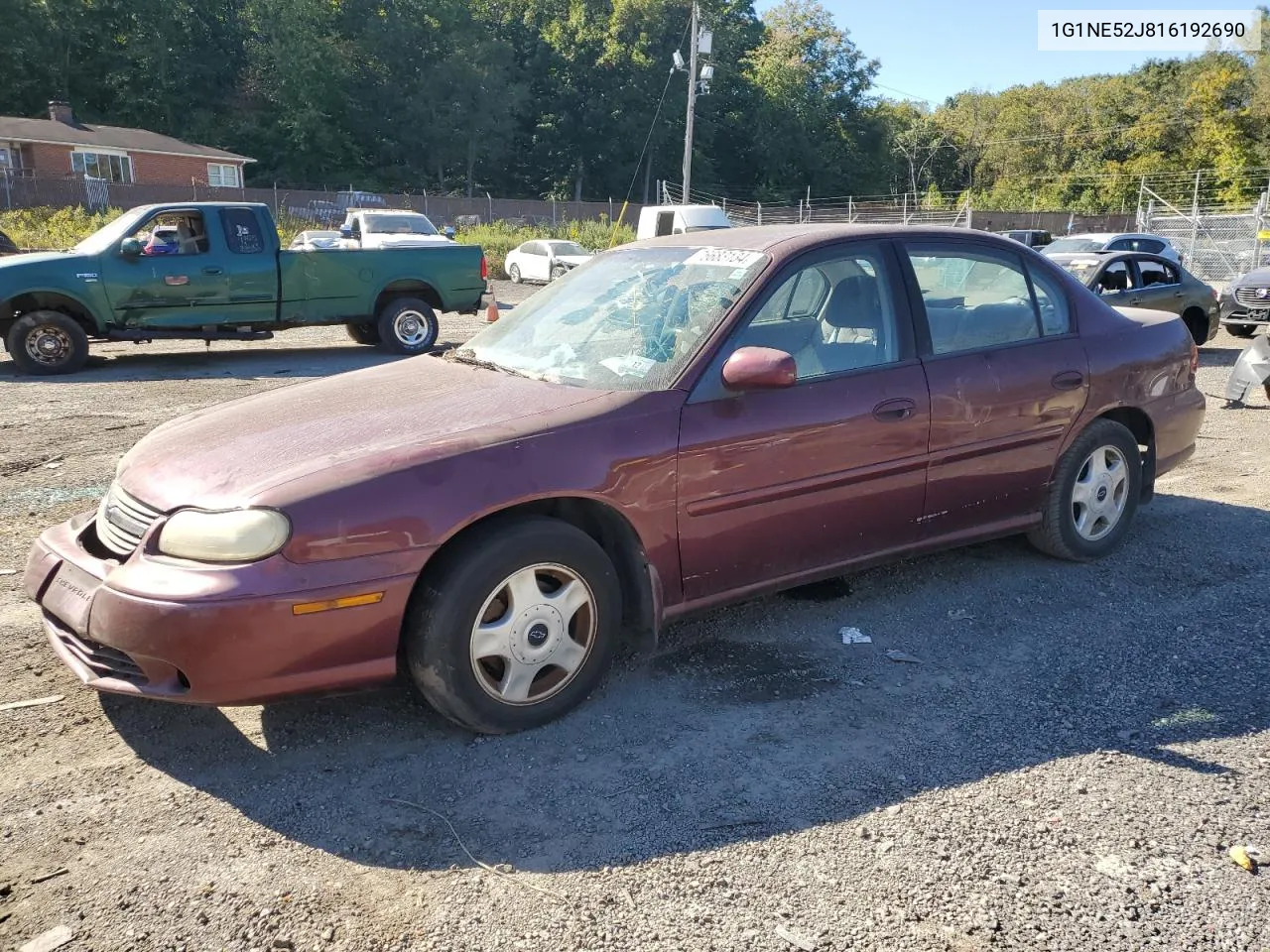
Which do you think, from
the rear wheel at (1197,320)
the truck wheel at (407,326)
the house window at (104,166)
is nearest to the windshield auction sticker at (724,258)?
the truck wheel at (407,326)

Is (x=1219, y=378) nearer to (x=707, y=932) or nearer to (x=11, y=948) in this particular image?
(x=707, y=932)

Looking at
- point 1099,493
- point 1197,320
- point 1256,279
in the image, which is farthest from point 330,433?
point 1256,279

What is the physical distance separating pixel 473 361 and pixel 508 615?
1420 mm

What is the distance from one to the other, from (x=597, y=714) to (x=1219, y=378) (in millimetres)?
10448

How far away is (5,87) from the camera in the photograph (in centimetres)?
4925

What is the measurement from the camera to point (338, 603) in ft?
9.34

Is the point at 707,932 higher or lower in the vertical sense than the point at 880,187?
lower

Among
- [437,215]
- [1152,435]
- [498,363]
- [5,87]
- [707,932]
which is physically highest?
[5,87]

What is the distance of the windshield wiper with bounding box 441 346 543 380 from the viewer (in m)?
3.82

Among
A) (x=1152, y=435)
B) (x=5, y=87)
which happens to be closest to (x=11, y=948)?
(x=1152, y=435)

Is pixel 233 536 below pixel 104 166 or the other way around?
below

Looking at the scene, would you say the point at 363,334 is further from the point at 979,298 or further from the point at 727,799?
the point at 727,799

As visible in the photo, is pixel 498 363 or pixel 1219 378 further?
pixel 1219 378

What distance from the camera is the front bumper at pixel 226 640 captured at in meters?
2.74
